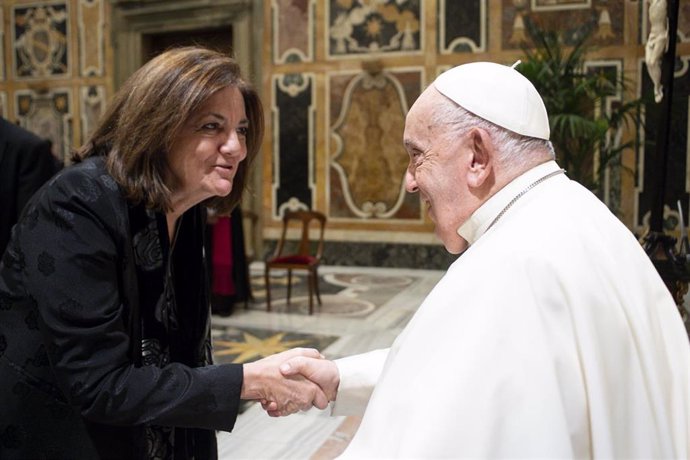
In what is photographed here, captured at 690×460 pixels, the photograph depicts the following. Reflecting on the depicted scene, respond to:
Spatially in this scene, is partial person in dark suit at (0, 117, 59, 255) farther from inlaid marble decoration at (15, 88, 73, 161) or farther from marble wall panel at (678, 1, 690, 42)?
inlaid marble decoration at (15, 88, 73, 161)

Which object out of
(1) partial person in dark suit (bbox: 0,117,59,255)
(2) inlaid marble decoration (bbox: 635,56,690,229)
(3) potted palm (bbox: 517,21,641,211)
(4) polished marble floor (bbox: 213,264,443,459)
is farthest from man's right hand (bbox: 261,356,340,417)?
(2) inlaid marble decoration (bbox: 635,56,690,229)

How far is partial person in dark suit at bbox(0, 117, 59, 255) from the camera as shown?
339 cm

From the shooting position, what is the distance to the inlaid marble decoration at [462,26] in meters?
8.70

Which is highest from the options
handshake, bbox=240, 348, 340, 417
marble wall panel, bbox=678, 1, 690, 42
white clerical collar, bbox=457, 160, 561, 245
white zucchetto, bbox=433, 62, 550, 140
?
marble wall panel, bbox=678, 1, 690, 42

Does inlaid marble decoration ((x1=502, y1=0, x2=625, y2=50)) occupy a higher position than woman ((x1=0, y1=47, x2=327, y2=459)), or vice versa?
inlaid marble decoration ((x1=502, y1=0, x2=625, y2=50))

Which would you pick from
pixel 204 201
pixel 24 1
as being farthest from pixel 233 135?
pixel 24 1

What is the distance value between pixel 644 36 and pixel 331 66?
12.2ft

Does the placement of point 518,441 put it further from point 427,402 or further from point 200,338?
point 200,338

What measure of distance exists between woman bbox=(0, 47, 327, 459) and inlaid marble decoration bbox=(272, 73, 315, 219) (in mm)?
7480

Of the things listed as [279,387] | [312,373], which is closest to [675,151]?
[312,373]

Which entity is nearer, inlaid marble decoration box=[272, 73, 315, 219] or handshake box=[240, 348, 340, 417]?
handshake box=[240, 348, 340, 417]

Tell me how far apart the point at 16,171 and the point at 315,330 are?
3201 millimetres

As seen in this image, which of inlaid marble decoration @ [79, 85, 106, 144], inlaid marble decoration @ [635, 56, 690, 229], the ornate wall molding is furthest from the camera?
inlaid marble decoration @ [79, 85, 106, 144]

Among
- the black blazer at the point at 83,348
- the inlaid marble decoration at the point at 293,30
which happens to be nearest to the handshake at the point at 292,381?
the black blazer at the point at 83,348
